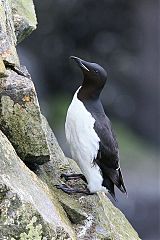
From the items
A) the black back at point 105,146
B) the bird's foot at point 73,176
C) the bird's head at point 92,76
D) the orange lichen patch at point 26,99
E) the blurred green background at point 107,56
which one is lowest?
the blurred green background at point 107,56

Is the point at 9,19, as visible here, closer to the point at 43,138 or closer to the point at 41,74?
the point at 43,138

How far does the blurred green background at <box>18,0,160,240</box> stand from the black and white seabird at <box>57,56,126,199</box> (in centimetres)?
1069

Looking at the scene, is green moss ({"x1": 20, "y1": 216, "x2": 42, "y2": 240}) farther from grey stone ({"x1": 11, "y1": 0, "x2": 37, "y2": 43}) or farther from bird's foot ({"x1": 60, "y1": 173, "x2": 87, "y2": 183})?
grey stone ({"x1": 11, "y1": 0, "x2": 37, "y2": 43})

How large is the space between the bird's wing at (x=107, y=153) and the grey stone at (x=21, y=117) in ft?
2.49

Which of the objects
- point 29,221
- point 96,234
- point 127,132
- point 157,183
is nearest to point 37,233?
point 29,221

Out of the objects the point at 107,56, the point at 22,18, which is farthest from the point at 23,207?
the point at 107,56

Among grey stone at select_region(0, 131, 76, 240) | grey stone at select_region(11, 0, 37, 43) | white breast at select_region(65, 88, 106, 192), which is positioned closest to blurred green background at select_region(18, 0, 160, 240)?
grey stone at select_region(11, 0, 37, 43)

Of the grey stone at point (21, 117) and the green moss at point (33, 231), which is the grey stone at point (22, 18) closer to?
the grey stone at point (21, 117)

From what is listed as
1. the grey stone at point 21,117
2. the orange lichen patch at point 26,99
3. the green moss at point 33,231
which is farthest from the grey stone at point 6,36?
the green moss at point 33,231

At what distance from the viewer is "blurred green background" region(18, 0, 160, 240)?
56.4ft

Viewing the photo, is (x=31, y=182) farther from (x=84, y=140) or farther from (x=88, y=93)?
(x=88, y=93)

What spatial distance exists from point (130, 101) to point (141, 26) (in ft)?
5.57

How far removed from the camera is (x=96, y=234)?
519 centimetres

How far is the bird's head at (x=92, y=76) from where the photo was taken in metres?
5.84
